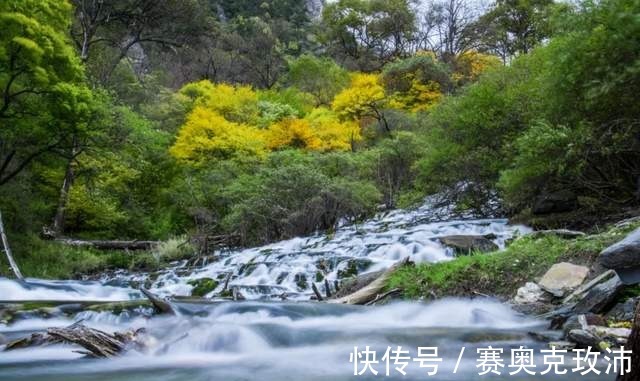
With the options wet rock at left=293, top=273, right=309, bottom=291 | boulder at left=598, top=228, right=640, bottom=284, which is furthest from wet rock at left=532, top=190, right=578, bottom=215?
boulder at left=598, top=228, right=640, bottom=284

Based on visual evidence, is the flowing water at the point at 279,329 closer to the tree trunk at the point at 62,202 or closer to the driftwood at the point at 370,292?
the driftwood at the point at 370,292

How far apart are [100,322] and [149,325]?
101 cm

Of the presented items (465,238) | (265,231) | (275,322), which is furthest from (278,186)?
(275,322)

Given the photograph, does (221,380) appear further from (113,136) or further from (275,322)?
(113,136)

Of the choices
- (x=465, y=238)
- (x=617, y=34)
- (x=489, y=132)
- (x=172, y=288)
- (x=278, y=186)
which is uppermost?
(x=617, y=34)

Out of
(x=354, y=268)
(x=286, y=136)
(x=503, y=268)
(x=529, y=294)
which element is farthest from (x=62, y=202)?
(x=529, y=294)

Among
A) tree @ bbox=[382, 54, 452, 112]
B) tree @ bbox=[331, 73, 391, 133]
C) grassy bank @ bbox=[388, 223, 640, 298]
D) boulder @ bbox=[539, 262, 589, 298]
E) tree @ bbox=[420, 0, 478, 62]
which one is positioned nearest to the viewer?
boulder @ bbox=[539, 262, 589, 298]

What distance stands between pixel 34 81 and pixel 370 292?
10129 millimetres

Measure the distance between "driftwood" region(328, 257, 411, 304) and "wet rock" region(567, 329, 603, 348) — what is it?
3435mm

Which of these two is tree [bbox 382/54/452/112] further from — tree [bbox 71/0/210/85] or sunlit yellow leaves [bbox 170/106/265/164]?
sunlit yellow leaves [bbox 170/106/265/164]

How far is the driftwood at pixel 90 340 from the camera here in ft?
18.2

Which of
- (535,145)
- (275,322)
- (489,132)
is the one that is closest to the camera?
(275,322)

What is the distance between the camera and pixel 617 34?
9.41 m

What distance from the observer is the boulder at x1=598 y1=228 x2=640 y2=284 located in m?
5.29
